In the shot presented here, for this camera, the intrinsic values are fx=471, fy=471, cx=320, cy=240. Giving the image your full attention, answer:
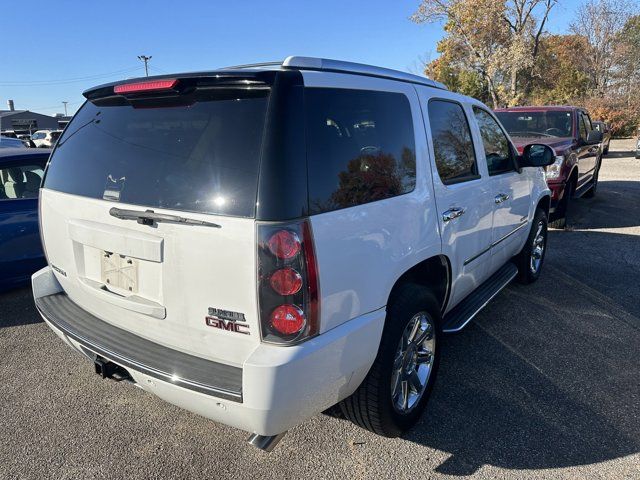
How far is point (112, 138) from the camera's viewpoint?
7.98 ft

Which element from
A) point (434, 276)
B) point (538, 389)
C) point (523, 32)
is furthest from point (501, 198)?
point (523, 32)

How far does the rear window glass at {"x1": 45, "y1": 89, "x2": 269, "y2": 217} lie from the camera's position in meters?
1.93

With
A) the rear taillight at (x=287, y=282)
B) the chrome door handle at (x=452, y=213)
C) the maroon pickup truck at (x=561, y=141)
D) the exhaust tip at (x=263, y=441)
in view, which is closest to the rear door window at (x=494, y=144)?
the chrome door handle at (x=452, y=213)

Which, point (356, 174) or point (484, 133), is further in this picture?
Answer: point (484, 133)

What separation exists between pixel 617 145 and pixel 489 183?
1112 inches

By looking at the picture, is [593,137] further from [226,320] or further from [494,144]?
[226,320]

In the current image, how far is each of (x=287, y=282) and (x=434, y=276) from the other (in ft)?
4.86

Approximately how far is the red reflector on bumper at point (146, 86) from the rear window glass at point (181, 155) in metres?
0.09

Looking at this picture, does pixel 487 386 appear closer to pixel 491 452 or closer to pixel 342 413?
pixel 491 452

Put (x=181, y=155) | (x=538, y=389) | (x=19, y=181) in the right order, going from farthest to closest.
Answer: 1. (x=19, y=181)
2. (x=538, y=389)
3. (x=181, y=155)

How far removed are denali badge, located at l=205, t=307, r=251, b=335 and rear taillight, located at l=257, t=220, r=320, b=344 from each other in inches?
3.6

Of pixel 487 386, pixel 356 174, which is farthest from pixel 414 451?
pixel 356 174

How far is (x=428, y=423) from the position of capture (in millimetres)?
2828

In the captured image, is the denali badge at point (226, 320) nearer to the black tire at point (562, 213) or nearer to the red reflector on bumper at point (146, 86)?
the red reflector on bumper at point (146, 86)
